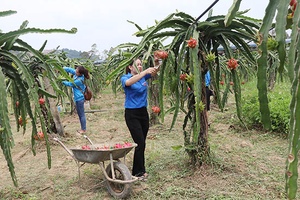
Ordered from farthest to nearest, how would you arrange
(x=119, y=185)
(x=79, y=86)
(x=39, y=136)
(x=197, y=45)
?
(x=79, y=86) → (x=119, y=185) → (x=39, y=136) → (x=197, y=45)

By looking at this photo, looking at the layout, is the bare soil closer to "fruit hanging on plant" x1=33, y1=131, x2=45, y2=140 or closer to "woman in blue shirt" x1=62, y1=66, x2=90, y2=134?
"fruit hanging on plant" x1=33, y1=131, x2=45, y2=140

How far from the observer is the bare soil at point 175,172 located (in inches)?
124

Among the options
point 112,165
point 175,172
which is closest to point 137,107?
point 112,165

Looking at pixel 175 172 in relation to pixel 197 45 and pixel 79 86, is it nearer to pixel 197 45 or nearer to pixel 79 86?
pixel 197 45

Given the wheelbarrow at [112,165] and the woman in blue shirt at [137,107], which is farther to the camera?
the woman in blue shirt at [137,107]

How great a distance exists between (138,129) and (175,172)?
0.66 meters

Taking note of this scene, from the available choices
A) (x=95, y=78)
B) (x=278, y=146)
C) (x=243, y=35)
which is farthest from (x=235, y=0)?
(x=95, y=78)

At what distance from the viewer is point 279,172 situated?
354 cm

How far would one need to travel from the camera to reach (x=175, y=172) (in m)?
3.60

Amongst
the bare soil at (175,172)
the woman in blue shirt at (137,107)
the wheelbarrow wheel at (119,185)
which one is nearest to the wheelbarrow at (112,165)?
the wheelbarrow wheel at (119,185)

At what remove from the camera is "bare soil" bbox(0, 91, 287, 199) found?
315 centimetres

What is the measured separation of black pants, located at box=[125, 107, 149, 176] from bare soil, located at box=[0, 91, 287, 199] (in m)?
0.19

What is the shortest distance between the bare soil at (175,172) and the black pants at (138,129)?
0.19 meters

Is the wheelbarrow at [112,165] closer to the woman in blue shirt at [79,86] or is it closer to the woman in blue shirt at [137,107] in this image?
the woman in blue shirt at [137,107]
